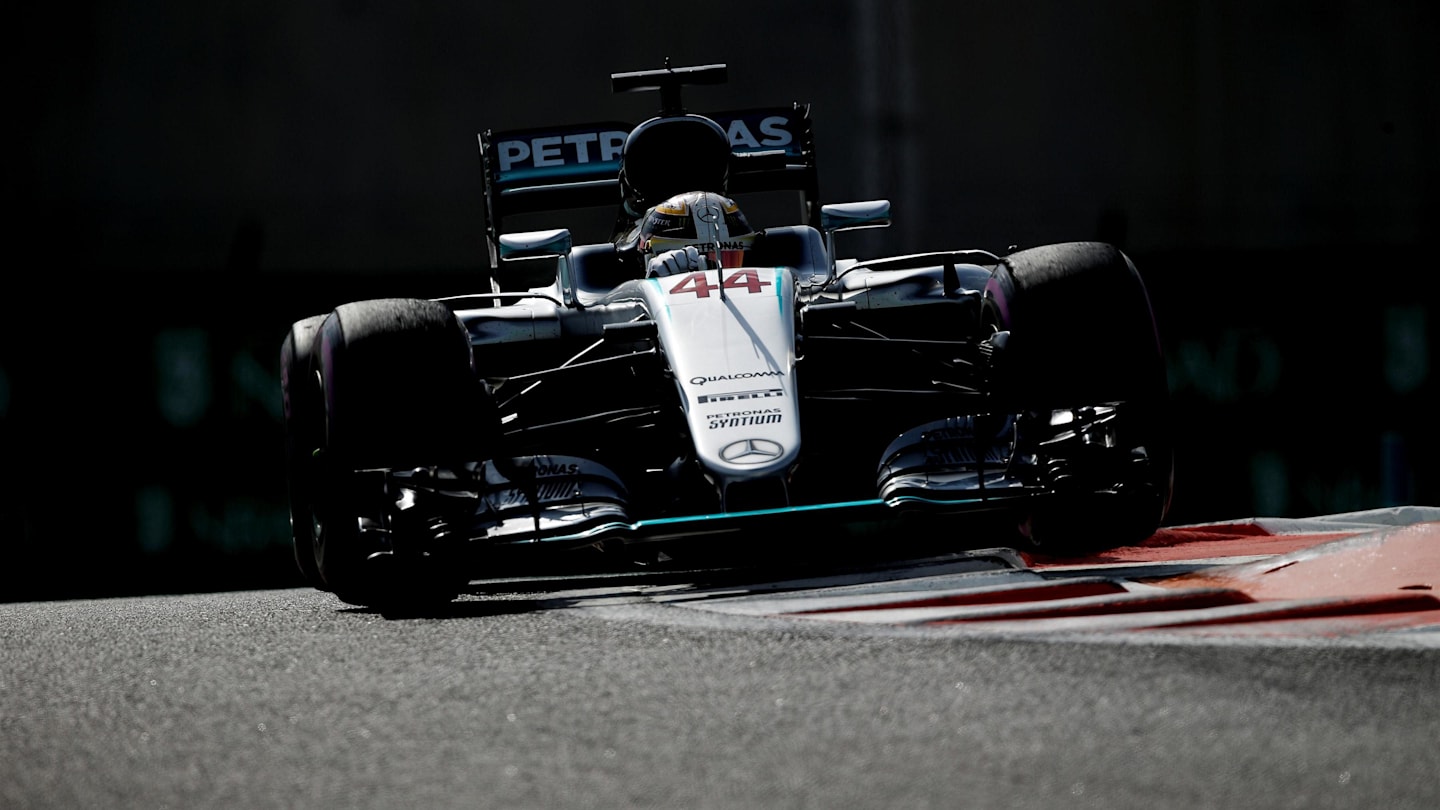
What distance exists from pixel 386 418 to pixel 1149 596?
2.13 meters

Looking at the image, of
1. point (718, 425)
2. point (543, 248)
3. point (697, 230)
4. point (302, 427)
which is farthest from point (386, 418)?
point (697, 230)

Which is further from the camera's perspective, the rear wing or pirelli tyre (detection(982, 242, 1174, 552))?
the rear wing

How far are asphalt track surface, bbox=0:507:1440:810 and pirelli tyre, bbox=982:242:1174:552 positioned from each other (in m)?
0.33

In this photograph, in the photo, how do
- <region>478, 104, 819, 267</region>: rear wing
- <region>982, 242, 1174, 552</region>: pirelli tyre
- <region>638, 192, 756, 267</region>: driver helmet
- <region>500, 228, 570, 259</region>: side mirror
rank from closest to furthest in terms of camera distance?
<region>982, 242, 1174, 552</region>: pirelli tyre < <region>500, 228, 570, 259</region>: side mirror < <region>638, 192, 756, 267</region>: driver helmet < <region>478, 104, 819, 267</region>: rear wing

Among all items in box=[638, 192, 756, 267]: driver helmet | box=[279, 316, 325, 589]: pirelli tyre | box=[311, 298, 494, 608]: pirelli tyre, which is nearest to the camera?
box=[311, 298, 494, 608]: pirelli tyre

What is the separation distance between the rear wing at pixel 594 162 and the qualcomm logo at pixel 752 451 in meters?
2.64

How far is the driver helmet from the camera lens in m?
6.60

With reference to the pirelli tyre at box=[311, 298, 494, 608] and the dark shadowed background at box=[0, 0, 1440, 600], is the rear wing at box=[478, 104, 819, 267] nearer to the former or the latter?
the dark shadowed background at box=[0, 0, 1440, 600]

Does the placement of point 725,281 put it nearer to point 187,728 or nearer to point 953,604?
point 953,604

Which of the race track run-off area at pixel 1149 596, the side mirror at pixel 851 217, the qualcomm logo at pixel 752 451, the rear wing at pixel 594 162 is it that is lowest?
the race track run-off area at pixel 1149 596

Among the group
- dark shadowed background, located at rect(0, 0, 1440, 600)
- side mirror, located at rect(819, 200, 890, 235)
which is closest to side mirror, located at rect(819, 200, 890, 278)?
side mirror, located at rect(819, 200, 890, 235)

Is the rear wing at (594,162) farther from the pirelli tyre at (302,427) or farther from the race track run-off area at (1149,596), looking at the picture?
the race track run-off area at (1149,596)

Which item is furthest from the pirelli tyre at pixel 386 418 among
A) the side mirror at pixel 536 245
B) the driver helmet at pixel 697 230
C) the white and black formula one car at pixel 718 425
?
the driver helmet at pixel 697 230

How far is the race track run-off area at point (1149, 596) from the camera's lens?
4.02m
